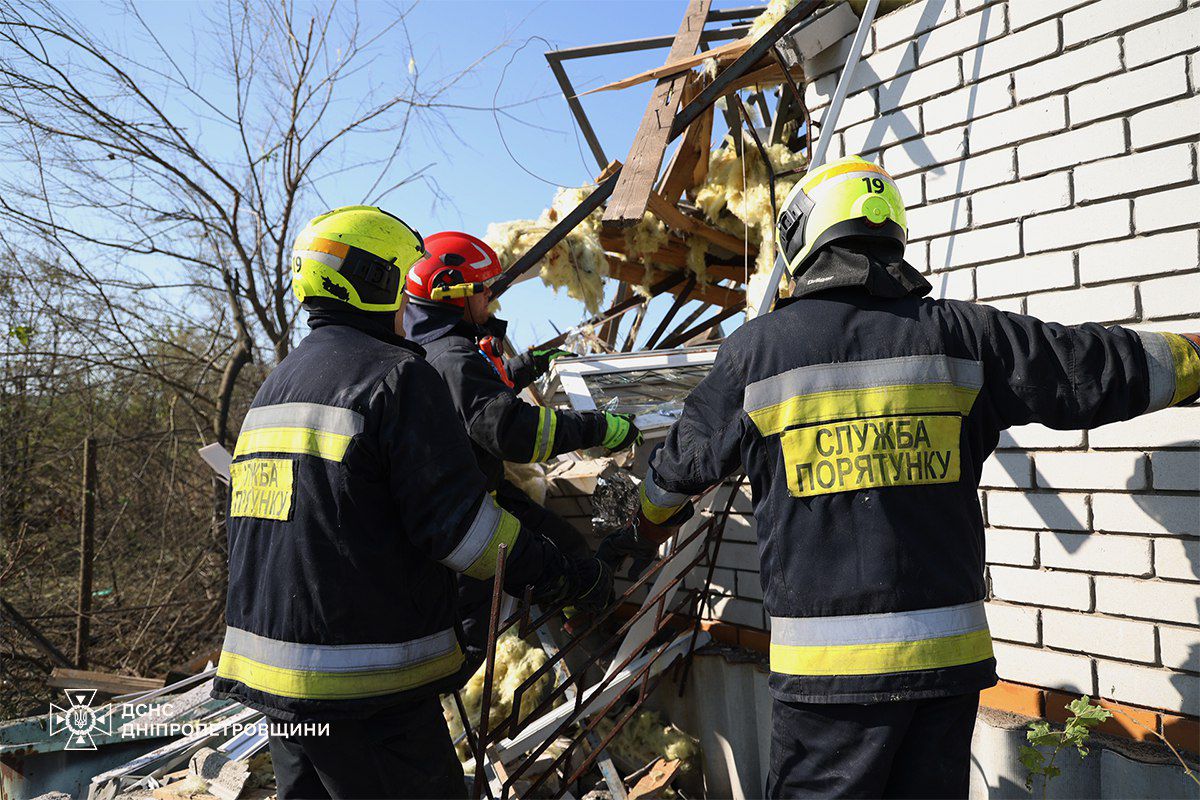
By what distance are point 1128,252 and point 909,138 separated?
3.38 ft

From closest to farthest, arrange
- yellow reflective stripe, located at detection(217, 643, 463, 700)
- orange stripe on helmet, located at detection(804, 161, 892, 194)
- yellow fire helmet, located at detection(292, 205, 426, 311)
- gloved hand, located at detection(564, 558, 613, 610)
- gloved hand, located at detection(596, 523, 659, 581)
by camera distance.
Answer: yellow reflective stripe, located at detection(217, 643, 463, 700) → orange stripe on helmet, located at detection(804, 161, 892, 194) → yellow fire helmet, located at detection(292, 205, 426, 311) → gloved hand, located at detection(564, 558, 613, 610) → gloved hand, located at detection(596, 523, 659, 581)

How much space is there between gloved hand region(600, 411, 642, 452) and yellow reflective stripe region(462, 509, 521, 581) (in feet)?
3.39

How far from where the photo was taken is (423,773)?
7.36 feet

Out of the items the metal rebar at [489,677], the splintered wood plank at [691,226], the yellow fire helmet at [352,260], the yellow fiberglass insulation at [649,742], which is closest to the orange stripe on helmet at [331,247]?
the yellow fire helmet at [352,260]

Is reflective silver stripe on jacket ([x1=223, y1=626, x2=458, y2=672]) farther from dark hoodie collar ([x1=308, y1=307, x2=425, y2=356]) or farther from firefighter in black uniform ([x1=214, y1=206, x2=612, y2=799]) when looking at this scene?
dark hoodie collar ([x1=308, y1=307, x2=425, y2=356])

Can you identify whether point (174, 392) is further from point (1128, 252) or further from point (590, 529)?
point (1128, 252)

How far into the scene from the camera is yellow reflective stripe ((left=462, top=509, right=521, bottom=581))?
2.28m

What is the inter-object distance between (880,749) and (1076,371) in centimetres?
104

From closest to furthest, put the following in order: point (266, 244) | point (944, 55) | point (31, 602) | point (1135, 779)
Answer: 1. point (1135, 779)
2. point (944, 55)
3. point (31, 602)
4. point (266, 244)

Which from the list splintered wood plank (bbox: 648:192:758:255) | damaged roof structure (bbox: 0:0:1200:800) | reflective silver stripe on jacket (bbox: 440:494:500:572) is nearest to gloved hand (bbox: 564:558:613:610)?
damaged roof structure (bbox: 0:0:1200:800)

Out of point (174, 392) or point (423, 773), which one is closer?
point (423, 773)

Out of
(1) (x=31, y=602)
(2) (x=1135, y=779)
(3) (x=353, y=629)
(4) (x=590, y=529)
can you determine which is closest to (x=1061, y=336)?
(2) (x=1135, y=779)

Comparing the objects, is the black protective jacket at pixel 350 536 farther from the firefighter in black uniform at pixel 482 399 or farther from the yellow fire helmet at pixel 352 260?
the firefighter in black uniform at pixel 482 399

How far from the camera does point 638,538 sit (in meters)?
2.84
